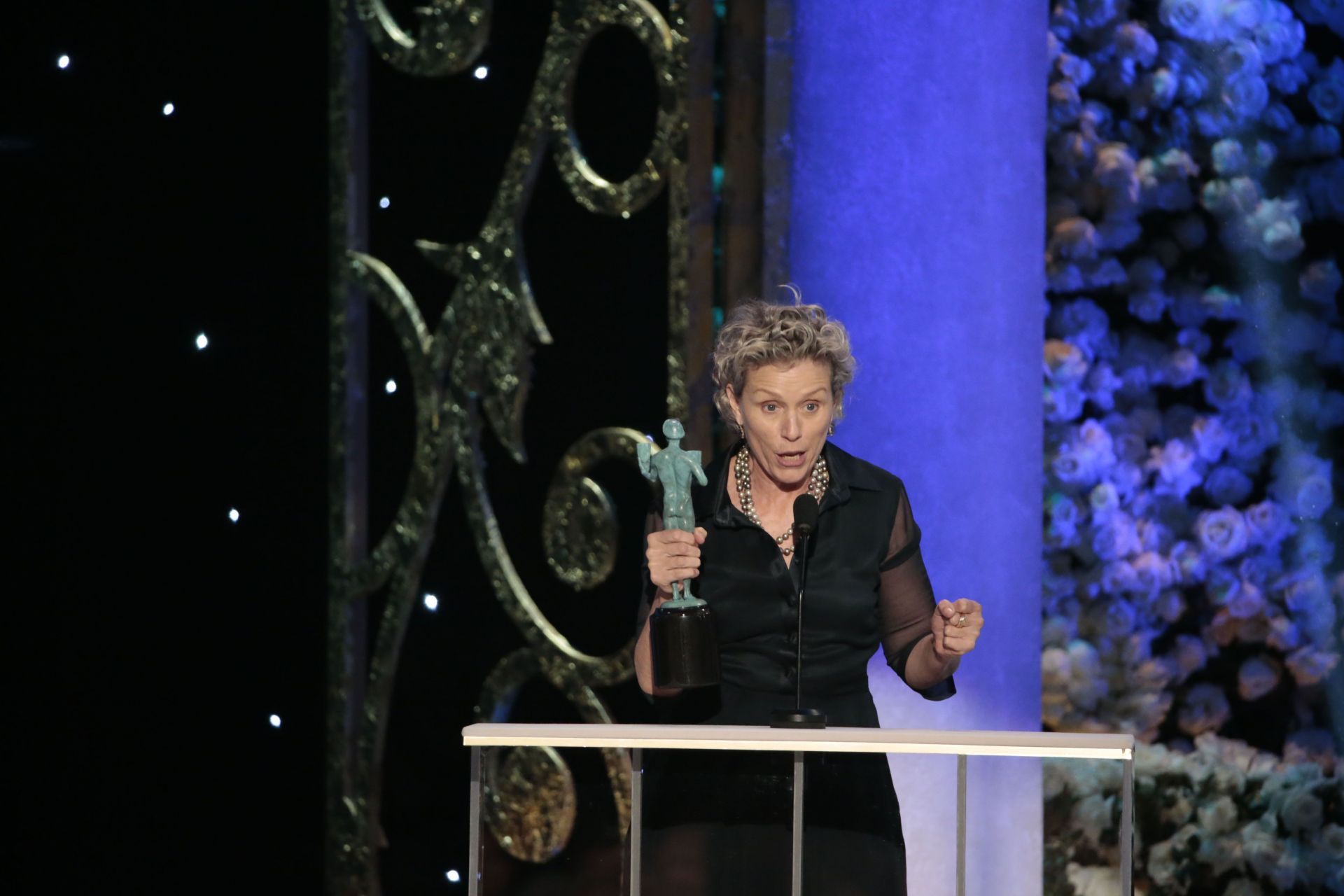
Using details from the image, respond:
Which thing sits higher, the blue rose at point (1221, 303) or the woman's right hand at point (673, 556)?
the blue rose at point (1221, 303)

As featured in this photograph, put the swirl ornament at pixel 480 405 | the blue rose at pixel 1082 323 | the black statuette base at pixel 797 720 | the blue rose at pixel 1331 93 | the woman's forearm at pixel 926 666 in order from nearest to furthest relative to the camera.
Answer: the black statuette base at pixel 797 720, the woman's forearm at pixel 926 666, the blue rose at pixel 1331 93, the blue rose at pixel 1082 323, the swirl ornament at pixel 480 405

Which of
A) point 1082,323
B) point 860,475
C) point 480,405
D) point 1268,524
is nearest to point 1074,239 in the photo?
point 1082,323

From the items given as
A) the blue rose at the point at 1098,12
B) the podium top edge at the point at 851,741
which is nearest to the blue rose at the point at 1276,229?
the blue rose at the point at 1098,12

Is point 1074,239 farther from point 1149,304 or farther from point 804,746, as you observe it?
point 804,746

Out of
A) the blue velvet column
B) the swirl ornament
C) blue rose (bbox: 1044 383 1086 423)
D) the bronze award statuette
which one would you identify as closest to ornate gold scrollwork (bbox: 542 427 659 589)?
the swirl ornament

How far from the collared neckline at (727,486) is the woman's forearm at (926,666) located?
0.21 metres

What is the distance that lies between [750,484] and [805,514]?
331mm

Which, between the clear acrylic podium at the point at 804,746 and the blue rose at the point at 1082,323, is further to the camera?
the blue rose at the point at 1082,323

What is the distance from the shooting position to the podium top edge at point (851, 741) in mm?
1562

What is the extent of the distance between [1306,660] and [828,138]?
1.31 meters

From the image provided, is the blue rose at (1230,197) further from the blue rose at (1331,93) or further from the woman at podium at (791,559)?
the woman at podium at (791,559)

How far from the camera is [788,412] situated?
201cm

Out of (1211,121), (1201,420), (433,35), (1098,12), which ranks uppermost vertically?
(433,35)

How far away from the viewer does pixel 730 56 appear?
3125 mm
